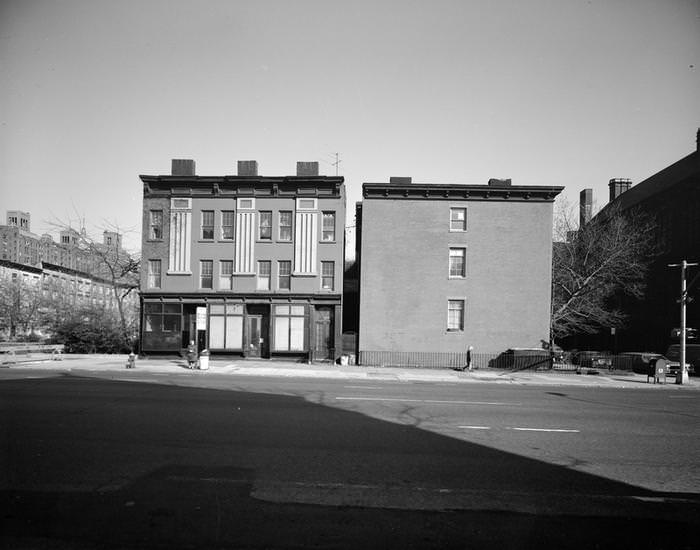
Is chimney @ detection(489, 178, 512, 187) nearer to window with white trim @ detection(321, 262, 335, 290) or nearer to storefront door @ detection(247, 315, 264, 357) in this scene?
window with white trim @ detection(321, 262, 335, 290)

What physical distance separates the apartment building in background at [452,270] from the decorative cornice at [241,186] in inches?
114

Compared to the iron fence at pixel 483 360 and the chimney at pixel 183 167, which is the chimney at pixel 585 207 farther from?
the chimney at pixel 183 167

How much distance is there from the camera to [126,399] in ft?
43.3

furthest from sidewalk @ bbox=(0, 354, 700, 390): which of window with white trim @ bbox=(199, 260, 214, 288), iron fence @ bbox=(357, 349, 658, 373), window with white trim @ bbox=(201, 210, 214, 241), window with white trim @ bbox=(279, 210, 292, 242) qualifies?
window with white trim @ bbox=(201, 210, 214, 241)

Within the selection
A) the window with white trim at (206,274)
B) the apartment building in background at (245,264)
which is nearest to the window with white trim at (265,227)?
the apartment building in background at (245,264)

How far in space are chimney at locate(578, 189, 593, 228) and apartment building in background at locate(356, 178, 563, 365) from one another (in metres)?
15.9

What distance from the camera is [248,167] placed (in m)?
30.4

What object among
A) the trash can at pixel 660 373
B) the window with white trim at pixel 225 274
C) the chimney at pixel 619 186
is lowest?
the trash can at pixel 660 373

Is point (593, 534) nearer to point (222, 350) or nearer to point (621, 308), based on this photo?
point (222, 350)

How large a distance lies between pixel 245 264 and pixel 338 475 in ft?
77.4

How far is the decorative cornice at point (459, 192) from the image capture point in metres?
28.4

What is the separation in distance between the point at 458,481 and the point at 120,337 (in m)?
32.4

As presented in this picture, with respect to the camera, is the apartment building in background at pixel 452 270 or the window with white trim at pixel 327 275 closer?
the apartment building in background at pixel 452 270

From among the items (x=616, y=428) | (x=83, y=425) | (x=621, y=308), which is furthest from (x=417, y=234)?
(x=621, y=308)
